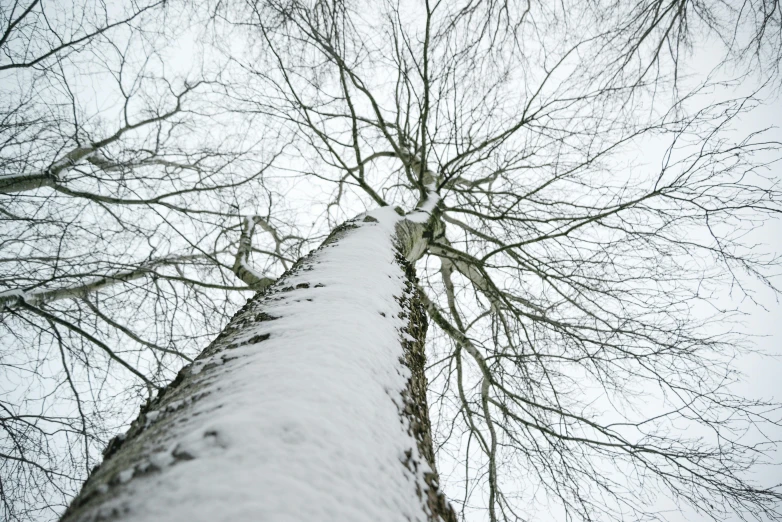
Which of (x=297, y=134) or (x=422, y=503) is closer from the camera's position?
(x=422, y=503)

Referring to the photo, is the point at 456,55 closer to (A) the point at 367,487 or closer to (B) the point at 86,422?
(A) the point at 367,487

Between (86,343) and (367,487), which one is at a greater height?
(86,343)

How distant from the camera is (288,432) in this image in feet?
1.62

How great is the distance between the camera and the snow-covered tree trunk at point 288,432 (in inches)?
16.1

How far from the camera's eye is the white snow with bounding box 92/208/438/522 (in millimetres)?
402

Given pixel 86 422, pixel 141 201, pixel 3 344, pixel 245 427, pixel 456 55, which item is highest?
pixel 456 55

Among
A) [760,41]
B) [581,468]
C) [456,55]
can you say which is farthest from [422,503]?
[760,41]

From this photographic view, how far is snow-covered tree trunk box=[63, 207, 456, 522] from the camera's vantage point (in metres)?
0.41

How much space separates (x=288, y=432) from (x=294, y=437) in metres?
0.01

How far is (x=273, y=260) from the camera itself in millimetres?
3787

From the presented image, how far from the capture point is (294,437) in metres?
0.49

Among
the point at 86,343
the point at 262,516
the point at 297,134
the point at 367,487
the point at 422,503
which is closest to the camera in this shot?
the point at 262,516

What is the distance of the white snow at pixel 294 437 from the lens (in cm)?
40

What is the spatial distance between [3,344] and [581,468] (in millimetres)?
4515
